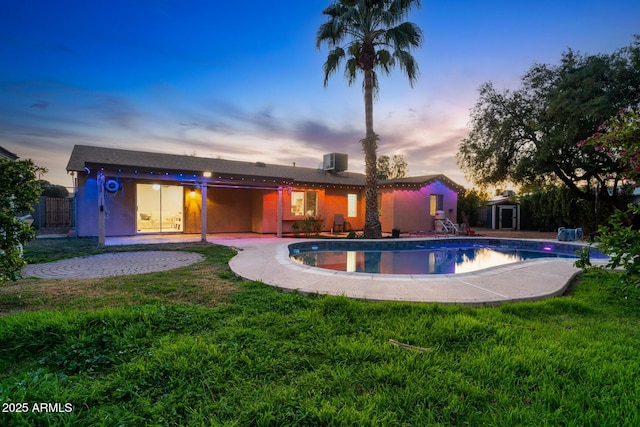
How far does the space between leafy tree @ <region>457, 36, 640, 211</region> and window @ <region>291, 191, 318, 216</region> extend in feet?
30.9

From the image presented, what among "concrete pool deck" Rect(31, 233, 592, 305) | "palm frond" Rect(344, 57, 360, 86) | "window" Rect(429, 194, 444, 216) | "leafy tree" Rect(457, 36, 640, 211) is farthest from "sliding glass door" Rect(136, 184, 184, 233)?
"leafy tree" Rect(457, 36, 640, 211)

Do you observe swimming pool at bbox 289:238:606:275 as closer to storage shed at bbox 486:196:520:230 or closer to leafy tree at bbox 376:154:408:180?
storage shed at bbox 486:196:520:230

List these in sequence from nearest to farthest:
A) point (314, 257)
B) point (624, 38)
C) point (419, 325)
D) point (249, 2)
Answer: point (419, 325)
point (314, 257)
point (249, 2)
point (624, 38)

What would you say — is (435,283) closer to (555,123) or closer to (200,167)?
(200,167)

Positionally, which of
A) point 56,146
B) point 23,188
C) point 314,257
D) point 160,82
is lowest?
point 314,257

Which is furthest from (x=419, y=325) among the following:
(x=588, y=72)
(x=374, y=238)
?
(x=588, y=72)

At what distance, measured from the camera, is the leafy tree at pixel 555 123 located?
12.3m

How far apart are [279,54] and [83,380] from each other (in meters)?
13.6

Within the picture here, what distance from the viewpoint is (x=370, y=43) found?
1280 centimetres

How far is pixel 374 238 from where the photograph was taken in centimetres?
1342

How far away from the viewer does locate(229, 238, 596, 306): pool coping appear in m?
4.41

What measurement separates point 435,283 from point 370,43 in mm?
11366

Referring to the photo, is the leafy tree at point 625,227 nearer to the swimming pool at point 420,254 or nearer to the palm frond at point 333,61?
the swimming pool at point 420,254

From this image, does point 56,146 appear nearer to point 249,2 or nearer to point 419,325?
point 249,2
